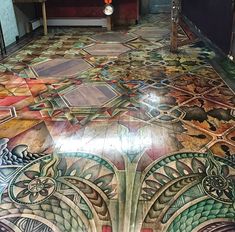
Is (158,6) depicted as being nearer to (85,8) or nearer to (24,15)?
(85,8)

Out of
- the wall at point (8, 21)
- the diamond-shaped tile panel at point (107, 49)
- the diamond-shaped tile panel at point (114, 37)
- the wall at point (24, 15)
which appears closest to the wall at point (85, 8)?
the wall at point (24, 15)

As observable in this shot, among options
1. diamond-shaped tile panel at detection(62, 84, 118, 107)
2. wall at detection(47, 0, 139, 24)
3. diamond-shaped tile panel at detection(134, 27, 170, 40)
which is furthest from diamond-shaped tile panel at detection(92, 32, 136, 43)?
diamond-shaped tile panel at detection(62, 84, 118, 107)

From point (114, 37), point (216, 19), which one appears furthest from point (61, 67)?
point (216, 19)

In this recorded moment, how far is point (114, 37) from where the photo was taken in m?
4.80

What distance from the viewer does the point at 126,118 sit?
7.32ft

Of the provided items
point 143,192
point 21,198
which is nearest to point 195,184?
point 143,192

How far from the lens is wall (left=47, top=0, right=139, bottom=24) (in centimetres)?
538

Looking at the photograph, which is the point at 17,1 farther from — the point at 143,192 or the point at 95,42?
the point at 143,192

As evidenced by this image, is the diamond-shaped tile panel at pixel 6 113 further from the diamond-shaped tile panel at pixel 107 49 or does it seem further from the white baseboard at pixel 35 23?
the white baseboard at pixel 35 23

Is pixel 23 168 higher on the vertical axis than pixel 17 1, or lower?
lower

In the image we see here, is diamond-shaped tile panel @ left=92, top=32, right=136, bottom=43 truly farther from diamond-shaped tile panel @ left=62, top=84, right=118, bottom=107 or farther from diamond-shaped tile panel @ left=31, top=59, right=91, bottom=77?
diamond-shaped tile panel @ left=62, top=84, right=118, bottom=107

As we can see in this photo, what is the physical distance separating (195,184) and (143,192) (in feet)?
0.97

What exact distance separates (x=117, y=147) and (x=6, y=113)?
1.10 m

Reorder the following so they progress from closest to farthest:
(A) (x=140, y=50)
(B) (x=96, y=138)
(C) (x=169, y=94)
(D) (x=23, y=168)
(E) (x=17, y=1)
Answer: (D) (x=23, y=168) < (B) (x=96, y=138) < (C) (x=169, y=94) < (A) (x=140, y=50) < (E) (x=17, y=1)
